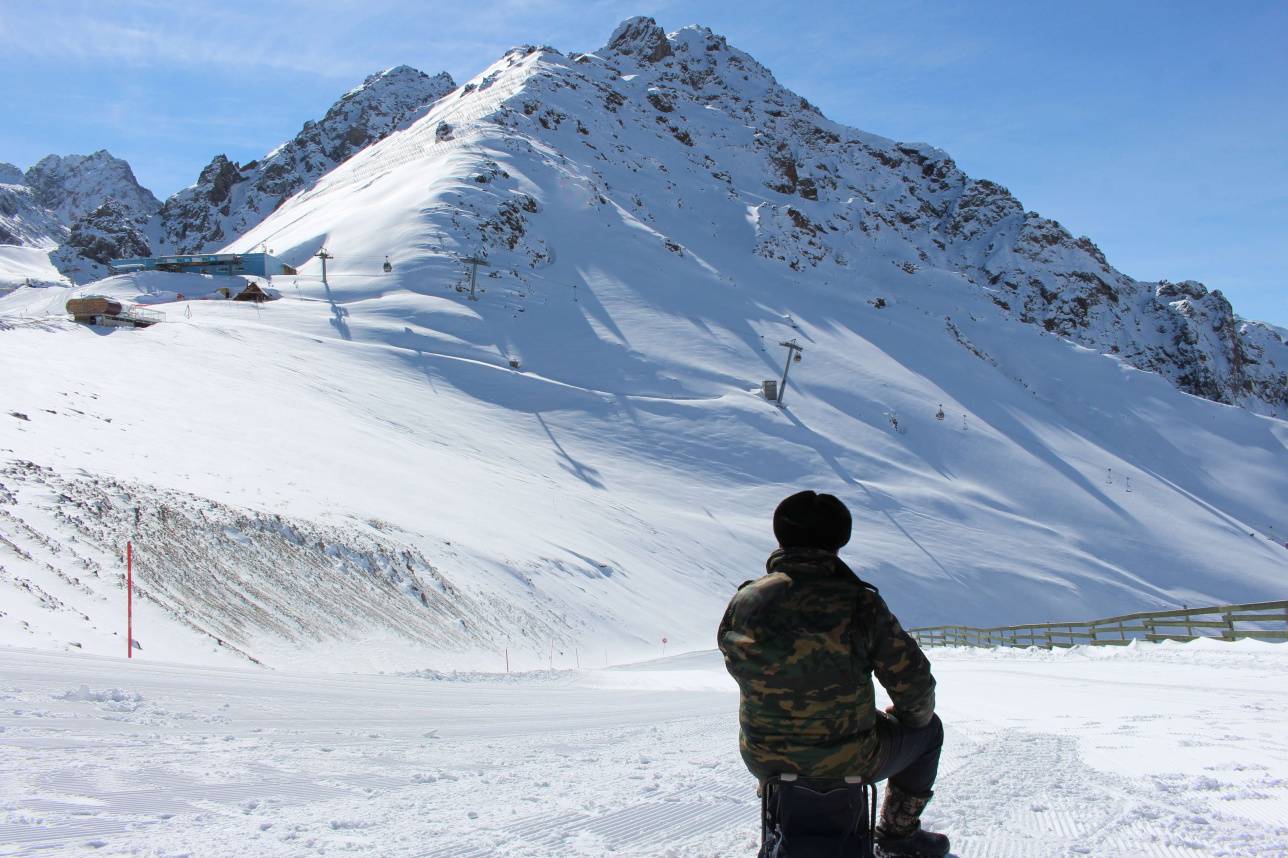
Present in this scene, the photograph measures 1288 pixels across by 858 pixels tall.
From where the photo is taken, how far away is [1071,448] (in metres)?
60.2

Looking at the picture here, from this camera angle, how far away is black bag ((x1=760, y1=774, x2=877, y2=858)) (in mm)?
3029

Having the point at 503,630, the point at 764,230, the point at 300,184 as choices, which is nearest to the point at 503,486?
the point at 503,630

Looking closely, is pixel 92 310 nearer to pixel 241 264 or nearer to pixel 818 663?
pixel 241 264

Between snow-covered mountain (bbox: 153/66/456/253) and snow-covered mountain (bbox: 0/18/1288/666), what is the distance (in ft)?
163

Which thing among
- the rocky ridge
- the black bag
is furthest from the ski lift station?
the black bag

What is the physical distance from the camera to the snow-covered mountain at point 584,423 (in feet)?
54.8

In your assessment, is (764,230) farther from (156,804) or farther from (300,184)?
(300,184)

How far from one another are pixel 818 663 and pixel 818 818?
55cm

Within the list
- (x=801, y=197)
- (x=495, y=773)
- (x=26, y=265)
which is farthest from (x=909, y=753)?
(x=26, y=265)

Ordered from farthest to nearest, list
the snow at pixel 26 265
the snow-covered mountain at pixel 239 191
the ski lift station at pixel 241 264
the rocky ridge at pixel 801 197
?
the snow at pixel 26 265, the snow-covered mountain at pixel 239 191, the rocky ridge at pixel 801 197, the ski lift station at pixel 241 264

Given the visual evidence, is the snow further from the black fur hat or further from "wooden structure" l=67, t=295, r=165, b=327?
the black fur hat

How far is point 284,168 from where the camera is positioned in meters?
158

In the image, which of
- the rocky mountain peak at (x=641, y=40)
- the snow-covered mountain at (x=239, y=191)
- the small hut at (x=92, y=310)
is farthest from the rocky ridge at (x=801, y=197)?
the snow-covered mountain at (x=239, y=191)

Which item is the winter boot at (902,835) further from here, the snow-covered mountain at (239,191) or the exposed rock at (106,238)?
the exposed rock at (106,238)
